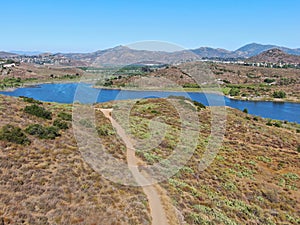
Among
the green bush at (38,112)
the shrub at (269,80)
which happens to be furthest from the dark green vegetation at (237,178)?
the shrub at (269,80)

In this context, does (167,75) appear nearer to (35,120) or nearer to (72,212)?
(35,120)

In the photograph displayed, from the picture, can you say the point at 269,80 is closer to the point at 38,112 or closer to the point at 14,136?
the point at 38,112

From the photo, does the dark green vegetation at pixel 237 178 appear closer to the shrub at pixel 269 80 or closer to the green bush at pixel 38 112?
the green bush at pixel 38 112

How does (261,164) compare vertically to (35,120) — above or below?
below

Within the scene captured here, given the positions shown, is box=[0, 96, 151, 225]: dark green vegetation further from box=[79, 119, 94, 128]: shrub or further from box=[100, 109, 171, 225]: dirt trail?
box=[79, 119, 94, 128]: shrub

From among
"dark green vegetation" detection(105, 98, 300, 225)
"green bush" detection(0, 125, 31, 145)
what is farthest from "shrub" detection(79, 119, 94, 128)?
"green bush" detection(0, 125, 31, 145)

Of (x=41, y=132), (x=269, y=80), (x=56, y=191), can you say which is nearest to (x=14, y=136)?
(x=41, y=132)

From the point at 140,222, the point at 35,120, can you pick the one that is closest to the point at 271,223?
the point at 140,222
